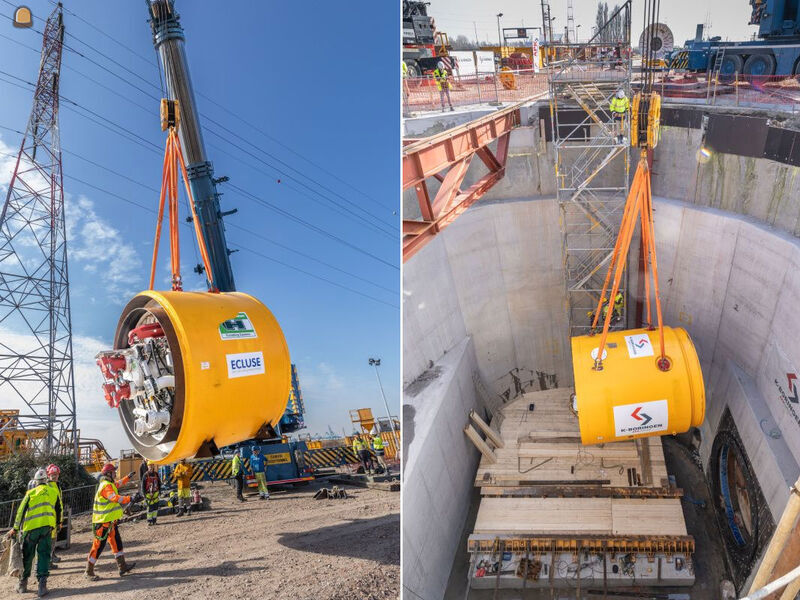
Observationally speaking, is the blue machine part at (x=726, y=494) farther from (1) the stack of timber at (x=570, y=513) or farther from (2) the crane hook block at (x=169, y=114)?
(2) the crane hook block at (x=169, y=114)

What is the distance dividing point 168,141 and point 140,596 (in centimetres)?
496

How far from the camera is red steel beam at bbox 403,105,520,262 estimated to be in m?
7.72

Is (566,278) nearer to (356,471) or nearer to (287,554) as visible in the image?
(356,471)

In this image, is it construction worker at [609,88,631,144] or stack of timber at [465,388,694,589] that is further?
construction worker at [609,88,631,144]

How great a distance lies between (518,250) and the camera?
13.3m

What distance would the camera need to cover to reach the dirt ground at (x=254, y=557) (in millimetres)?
6020

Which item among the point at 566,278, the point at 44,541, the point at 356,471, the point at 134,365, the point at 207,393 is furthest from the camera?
the point at 356,471

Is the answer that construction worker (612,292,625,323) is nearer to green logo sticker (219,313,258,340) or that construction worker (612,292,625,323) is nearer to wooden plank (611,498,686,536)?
wooden plank (611,498,686,536)

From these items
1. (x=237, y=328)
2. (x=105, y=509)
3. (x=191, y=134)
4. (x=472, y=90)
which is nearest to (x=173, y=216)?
(x=237, y=328)

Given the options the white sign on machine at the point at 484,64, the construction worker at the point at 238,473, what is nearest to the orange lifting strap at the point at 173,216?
the construction worker at the point at 238,473

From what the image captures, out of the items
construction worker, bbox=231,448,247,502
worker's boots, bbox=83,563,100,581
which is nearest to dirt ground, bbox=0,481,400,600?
worker's boots, bbox=83,563,100,581

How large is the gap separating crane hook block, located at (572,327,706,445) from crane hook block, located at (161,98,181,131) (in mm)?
6668

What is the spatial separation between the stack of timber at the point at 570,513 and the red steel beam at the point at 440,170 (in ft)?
14.8

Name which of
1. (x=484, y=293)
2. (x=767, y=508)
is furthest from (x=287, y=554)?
(x=484, y=293)
